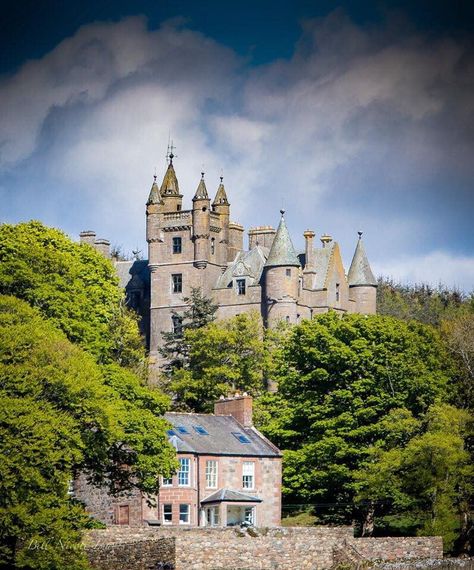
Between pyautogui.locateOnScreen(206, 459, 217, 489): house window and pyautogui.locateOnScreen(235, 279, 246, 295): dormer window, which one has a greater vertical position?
pyautogui.locateOnScreen(235, 279, 246, 295): dormer window

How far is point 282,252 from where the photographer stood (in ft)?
345

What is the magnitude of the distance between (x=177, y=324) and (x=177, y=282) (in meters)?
4.48

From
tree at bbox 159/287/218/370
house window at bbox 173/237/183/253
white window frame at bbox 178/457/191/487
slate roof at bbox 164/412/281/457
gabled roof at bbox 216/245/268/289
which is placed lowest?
white window frame at bbox 178/457/191/487

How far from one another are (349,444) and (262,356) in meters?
19.6

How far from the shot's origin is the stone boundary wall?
178 ft

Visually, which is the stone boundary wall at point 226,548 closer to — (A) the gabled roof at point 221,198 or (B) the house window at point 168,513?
(B) the house window at point 168,513

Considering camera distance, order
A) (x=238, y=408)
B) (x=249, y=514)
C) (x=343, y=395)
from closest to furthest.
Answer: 1. (x=249, y=514)
2. (x=343, y=395)
3. (x=238, y=408)

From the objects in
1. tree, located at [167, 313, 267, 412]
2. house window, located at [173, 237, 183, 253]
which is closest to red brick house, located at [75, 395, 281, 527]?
tree, located at [167, 313, 267, 412]

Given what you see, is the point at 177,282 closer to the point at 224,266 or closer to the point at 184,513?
the point at 224,266

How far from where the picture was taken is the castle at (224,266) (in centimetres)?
10588

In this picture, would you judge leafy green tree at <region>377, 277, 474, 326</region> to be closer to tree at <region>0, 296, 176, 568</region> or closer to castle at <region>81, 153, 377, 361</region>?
castle at <region>81, 153, 377, 361</region>

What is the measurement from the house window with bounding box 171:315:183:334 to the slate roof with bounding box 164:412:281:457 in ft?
89.9

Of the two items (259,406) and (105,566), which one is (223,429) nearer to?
(259,406)

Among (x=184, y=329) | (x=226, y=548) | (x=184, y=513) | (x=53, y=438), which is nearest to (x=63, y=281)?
(x=184, y=513)
